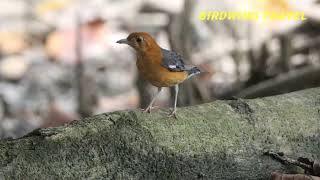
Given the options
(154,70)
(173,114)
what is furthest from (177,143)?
(154,70)

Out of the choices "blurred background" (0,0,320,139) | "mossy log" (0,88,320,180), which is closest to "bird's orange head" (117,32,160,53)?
"mossy log" (0,88,320,180)

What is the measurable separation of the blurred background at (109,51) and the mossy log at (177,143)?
2423mm

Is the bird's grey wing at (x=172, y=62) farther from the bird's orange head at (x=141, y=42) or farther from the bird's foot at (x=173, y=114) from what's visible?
the bird's foot at (x=173, y=114)

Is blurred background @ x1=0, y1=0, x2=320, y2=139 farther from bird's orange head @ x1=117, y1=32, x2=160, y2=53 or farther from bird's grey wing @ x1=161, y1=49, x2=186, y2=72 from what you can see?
bird's orange head @ x1=117, y1=32, x2=160, y2=53

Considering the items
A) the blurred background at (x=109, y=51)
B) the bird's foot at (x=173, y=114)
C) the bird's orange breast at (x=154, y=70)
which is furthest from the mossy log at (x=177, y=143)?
the blurred background at (x=109, y=51)

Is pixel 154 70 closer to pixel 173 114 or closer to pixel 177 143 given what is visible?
pixel 173 114

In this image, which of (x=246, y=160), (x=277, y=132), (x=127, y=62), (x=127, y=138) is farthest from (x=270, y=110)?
(x=127, y=62)

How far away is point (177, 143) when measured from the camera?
241 centimetres

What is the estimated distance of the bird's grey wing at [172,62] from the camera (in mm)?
2910

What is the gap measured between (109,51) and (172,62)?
3.49m

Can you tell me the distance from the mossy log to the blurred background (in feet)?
7.95

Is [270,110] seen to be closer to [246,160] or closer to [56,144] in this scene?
[246,160]

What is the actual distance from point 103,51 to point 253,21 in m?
1.38

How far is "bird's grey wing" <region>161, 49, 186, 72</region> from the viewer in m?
2.91
